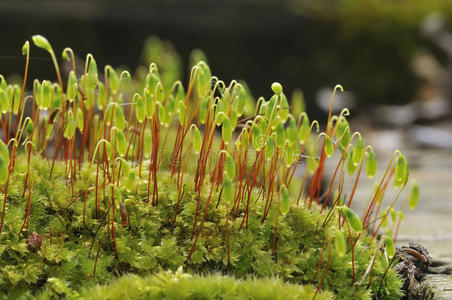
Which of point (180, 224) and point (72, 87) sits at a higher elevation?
point (72, 87)

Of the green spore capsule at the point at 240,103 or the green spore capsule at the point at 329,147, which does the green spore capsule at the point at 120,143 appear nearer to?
the green spore capsule at the point at 240,103

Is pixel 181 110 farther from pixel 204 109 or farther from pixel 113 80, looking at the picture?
pixel 113 80

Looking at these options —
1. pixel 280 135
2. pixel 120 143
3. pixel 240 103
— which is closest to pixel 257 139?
pixel 280 135

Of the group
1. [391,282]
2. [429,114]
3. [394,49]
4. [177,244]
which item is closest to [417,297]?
[391,282]

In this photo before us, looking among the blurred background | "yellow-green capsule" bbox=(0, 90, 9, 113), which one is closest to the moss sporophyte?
"yellow-green capsule" bbox=(0, 90, 9, 113)

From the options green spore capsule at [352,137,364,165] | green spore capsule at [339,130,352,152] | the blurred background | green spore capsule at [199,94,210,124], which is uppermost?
the blurred background

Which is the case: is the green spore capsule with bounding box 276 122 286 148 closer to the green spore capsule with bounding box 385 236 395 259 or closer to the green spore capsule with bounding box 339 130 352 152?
the green spore capsule with bounding box 339 130 352 152

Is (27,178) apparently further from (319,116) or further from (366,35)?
(366,35)
